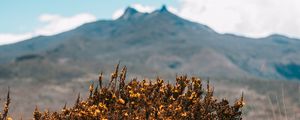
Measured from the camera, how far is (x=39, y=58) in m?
166

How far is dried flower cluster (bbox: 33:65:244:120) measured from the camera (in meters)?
6.18

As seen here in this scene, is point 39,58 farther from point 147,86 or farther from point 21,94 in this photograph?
point 147,86

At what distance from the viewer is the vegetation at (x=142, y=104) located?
6.18 metres

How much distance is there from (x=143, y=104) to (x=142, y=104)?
0.05ft

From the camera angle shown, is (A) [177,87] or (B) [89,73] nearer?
(A) [177,87]

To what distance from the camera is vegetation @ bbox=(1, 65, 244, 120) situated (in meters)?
6.18

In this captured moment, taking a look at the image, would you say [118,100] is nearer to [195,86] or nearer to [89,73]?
[195,86]

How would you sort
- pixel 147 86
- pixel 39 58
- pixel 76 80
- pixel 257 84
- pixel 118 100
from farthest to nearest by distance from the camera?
pixel 39 58 < pixel 76 80 < pixel 257 84 < pixel 147 86 < pixel 118 100

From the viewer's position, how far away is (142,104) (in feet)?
21.1

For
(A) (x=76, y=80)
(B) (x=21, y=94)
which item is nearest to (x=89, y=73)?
(A) (x=76, y=80)

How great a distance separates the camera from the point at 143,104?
6.41 m

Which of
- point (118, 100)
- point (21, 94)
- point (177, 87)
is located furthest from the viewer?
point (21, 94)

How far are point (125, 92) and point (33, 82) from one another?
5092 inches

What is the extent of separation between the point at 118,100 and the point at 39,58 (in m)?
163
